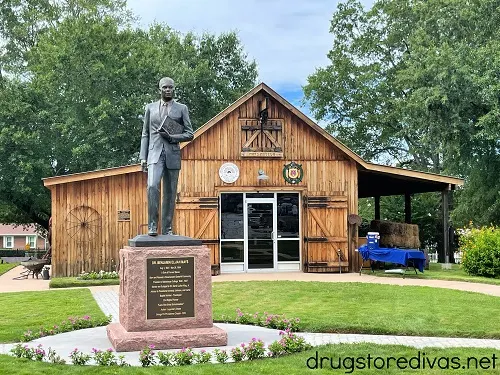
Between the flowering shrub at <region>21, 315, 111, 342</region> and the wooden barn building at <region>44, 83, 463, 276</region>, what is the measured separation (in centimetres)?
803

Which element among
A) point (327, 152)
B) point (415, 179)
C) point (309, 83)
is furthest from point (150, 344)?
point (309, 83)

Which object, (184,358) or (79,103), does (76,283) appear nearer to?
(184,358)

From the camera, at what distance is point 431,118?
81.0ft

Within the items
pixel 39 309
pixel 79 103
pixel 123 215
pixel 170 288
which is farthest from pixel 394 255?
pixel 79 103

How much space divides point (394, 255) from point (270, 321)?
8.44m

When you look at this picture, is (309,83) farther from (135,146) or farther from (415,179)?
(415,179)

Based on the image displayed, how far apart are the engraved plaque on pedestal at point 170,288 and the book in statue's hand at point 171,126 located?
1780mm

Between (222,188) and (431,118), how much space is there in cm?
1024

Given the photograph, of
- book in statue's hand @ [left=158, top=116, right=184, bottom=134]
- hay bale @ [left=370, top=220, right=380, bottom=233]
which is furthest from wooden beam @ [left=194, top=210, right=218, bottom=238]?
book in statue's hand @ [left=158, top=116, right=184, bottom=134]

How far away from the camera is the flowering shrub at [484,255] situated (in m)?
17.2

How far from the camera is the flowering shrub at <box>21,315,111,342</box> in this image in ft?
29.1

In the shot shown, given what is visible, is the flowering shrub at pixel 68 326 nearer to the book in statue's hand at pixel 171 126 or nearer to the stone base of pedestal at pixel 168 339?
the stone base of pedestal at pixel 168 339

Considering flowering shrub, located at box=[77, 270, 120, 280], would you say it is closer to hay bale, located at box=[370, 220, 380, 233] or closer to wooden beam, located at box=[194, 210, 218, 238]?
wooden beam, located at box=[194, 210, 218, 238]

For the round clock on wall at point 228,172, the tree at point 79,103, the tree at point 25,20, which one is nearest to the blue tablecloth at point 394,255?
the round clock on wall at point 228,172
